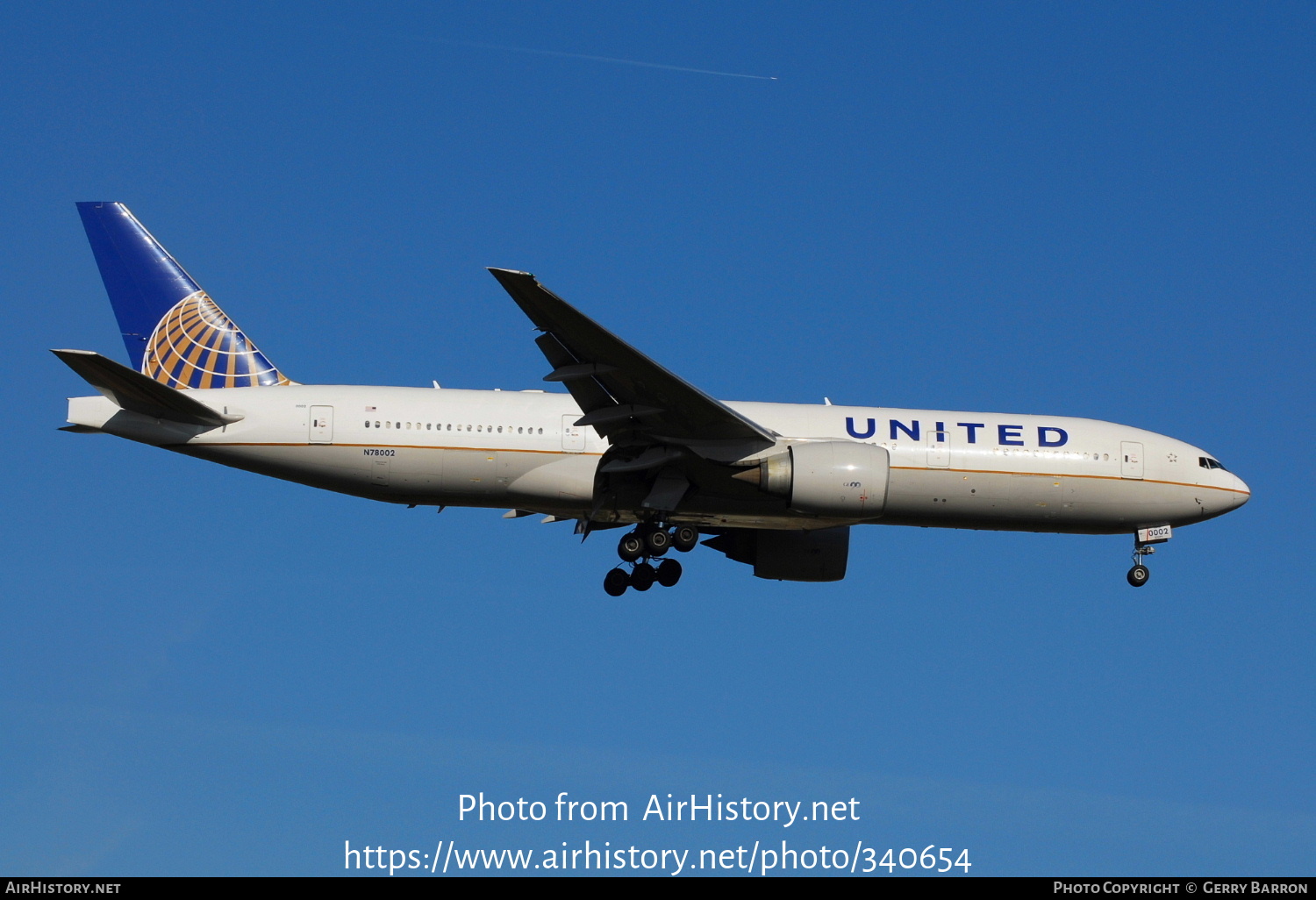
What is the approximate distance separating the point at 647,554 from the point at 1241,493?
12112mm

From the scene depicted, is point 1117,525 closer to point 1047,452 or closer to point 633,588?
point 1047,452

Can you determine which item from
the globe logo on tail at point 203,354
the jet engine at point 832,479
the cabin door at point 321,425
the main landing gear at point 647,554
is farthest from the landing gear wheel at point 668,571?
the globe logo on tail at point 203,354

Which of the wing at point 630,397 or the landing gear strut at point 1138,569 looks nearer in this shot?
the wing at point 630,397

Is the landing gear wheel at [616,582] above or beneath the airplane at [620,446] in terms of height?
beneath

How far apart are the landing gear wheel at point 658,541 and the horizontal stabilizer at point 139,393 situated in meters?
7.63

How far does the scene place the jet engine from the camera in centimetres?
2309

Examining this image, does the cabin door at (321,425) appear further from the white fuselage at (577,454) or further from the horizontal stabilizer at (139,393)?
the horizontal stabilizer at (139,393)

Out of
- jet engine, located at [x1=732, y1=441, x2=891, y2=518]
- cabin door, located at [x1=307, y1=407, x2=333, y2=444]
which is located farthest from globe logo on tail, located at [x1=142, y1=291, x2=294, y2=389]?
jet engine, located at [x1=732, y1=441, x2=891, y2=518]

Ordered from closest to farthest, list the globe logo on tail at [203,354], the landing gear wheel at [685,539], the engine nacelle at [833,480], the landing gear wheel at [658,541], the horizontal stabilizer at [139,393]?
the horizontal stabilizer at [139,393], the engine nacelle at [833,480], the landing gear wheel at [658,541], the landing gear wheel at [685,539], the globe logo on tail at [203,354]

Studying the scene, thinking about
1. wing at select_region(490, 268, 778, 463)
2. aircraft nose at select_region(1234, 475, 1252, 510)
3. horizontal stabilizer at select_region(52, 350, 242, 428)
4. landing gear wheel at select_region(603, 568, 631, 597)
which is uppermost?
aircraft nose at select_region(1234, 475, 1252, 510)

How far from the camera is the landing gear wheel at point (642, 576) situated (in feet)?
84.3

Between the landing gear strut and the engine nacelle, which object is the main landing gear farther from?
the landing gear strut

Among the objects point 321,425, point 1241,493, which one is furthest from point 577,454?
point 1241,493
